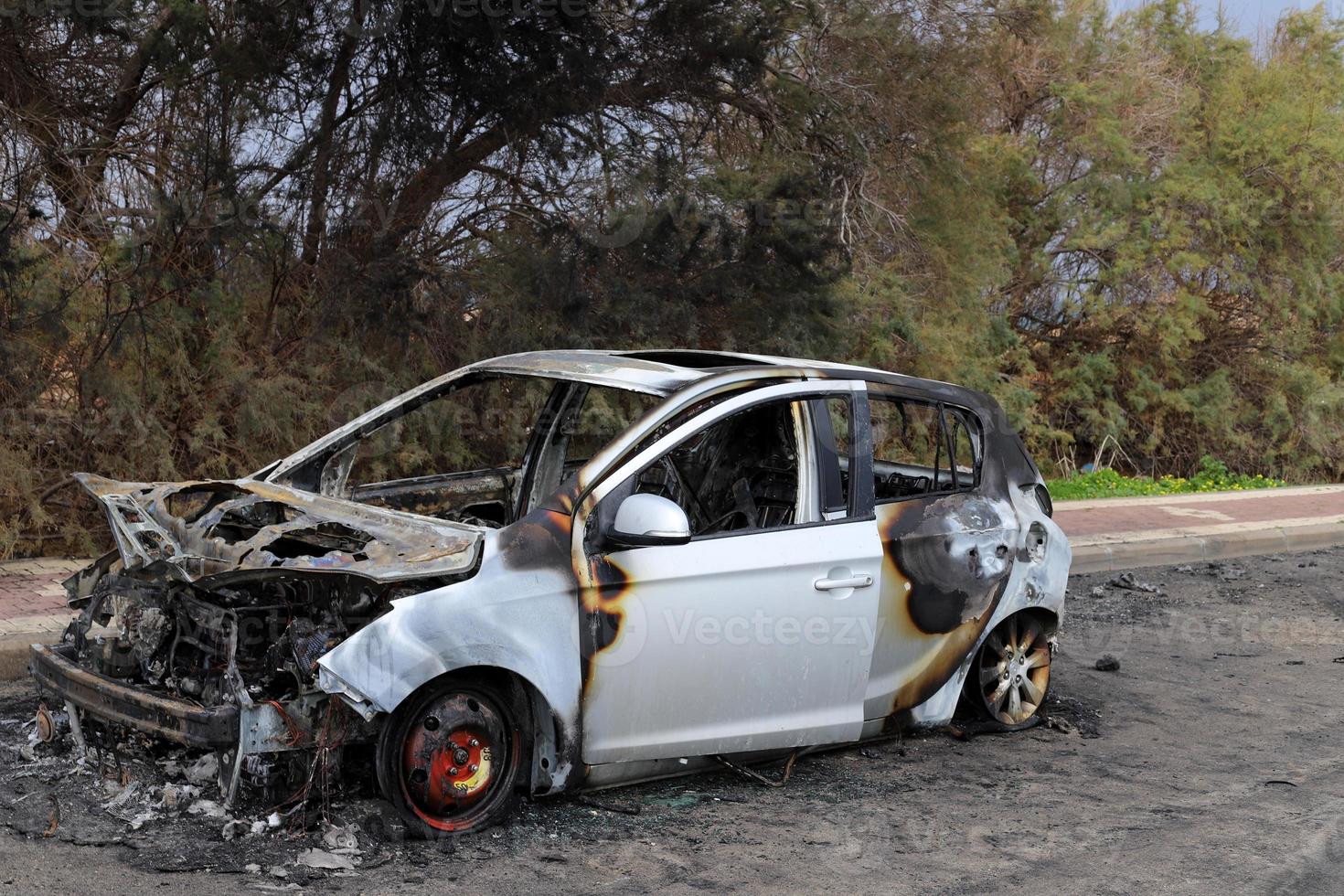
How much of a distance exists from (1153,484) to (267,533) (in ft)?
51.1

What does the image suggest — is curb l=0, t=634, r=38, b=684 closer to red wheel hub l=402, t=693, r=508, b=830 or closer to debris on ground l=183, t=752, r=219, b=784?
debris on ground l=183, t=752, r=219, b=784

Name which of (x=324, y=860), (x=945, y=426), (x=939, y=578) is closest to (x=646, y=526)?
(x=324, y=860)

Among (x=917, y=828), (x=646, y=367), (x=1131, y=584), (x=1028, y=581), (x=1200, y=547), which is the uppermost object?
(x=646, y=367)

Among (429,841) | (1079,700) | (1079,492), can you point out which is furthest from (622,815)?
(1079,492)

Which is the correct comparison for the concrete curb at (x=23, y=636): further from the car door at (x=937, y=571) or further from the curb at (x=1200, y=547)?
the curb at (x=1200, y=547)

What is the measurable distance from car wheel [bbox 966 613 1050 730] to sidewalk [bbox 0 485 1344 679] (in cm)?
491

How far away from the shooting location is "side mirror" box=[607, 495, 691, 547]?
4.88 meters

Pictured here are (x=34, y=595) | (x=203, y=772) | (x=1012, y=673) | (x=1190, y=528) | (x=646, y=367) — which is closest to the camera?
(x=203, y=772)

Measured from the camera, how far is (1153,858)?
4977 millimetres

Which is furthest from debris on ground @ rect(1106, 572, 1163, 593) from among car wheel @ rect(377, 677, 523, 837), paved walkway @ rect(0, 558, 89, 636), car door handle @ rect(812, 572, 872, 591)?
paved walkway @ rect(0, 558, 89, 636)

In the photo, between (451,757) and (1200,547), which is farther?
(1200,547)

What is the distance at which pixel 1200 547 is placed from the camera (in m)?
12.9

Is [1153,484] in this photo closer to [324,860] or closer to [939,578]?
[939,578]

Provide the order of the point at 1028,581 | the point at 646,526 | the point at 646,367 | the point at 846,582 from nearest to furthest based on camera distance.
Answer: the point at 646,526 < the point at 846,582 < the point at 646,367 < the point at 1028,581
